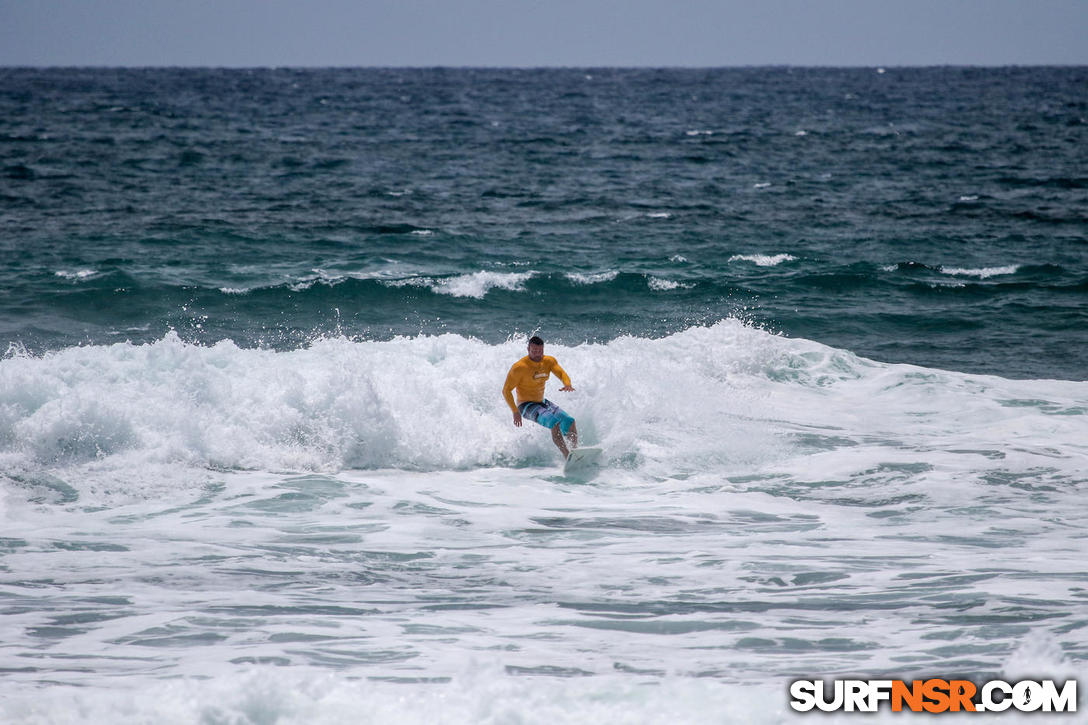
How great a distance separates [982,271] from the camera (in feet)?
73.4

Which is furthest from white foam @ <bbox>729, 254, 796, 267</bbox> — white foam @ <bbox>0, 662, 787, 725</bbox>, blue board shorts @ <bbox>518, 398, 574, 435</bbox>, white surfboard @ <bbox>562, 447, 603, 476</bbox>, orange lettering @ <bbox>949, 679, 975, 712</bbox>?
white foam @ <bbox>0, 662, 787, 725</bbox>

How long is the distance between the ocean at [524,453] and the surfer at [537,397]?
0.40 meters

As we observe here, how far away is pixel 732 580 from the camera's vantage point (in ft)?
28.1

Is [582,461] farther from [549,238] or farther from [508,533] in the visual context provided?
[549,238]

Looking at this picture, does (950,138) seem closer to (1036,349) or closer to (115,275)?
(1036,349)

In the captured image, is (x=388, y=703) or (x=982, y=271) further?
(x=982, y=271)

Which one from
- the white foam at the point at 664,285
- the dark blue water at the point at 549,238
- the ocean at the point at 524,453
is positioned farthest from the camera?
the white foam at the point at 664,285

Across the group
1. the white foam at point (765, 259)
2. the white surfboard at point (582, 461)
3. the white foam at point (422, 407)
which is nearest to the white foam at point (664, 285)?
the white foam at point (765, 259)

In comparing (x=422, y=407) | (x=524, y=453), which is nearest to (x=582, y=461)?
(x=524, y=453)

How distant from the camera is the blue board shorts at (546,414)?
12.1 metres

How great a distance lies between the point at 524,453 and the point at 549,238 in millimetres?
13682

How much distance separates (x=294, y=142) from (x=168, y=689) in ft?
132

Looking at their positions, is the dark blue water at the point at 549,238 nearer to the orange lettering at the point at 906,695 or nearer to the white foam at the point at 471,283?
the white foam at the point at 471,283

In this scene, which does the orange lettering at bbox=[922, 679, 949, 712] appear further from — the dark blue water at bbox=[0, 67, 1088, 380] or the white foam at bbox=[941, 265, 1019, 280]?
the white foam at bbox=[941, 265, 1019, 280]
